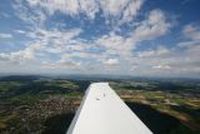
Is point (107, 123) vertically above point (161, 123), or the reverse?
point (107, 123)

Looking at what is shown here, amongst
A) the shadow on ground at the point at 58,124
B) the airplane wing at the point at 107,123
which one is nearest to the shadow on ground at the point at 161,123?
the shadow on ground at the point at 58,124

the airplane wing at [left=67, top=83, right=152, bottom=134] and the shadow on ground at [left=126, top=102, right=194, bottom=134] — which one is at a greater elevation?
the airplane wing at [left=67, top=83, right=152, bottom=134]

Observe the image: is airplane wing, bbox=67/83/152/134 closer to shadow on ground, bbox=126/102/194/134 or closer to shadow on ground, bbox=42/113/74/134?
shadow on ground, bbox=42/113/74/134

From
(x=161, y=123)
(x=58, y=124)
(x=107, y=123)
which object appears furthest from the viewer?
(x=161, y=123)

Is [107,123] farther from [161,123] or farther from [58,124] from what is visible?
[161,123]

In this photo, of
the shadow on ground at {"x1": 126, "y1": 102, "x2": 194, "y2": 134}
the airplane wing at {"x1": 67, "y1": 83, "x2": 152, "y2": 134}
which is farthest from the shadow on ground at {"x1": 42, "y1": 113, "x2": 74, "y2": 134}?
the airplane wing at {"x1": 67, "y1": 83, "x2": 152, "y2": 134}

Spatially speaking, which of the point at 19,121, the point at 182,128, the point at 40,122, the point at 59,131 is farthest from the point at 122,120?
the point at 19,121

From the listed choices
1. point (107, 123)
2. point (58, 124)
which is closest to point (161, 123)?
point (58, 124)
